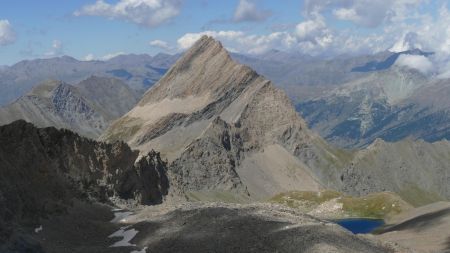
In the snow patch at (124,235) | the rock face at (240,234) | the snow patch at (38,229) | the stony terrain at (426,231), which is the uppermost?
the snow patch at (38,229)

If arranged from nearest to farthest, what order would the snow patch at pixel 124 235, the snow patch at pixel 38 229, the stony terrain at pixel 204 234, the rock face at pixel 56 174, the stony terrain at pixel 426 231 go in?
1. the stony terrain at pixel 204 234
2. the snow patch at pixel 38 229
3. the snow patch at pixel 124 235
4. the rock face at pixel 56 174
5. the stony terrain at pixel 426 231

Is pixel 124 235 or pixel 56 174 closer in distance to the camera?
pixel 124 235

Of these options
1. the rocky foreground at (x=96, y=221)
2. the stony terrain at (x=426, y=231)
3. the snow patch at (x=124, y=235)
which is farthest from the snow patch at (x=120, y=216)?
the stony terrain at (x=426, y=231)

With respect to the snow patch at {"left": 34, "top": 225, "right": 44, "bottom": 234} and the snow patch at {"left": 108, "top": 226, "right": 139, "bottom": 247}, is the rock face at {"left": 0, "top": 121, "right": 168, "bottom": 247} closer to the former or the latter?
the snow patch at {"left": 34, "top": 225, "right": 44, "bottom": 234}

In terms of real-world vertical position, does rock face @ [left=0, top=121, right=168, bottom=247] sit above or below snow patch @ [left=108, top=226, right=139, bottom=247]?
above

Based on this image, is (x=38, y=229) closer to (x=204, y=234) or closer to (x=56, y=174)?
(x=204, y=234)

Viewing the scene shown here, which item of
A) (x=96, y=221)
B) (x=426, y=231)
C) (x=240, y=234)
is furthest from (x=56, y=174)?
(x=426, y=231)

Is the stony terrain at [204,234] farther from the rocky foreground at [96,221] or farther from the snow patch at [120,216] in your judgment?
the snow patch at [120,216]

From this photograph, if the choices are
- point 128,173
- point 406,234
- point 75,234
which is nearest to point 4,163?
point 75,234

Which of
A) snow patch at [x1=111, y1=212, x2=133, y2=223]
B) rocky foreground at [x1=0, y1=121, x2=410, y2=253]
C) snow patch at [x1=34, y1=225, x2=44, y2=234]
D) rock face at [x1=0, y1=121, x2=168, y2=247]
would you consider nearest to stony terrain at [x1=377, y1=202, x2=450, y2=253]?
rocky foreground at [x1=0, y1=121, x2=410, y2=253]
